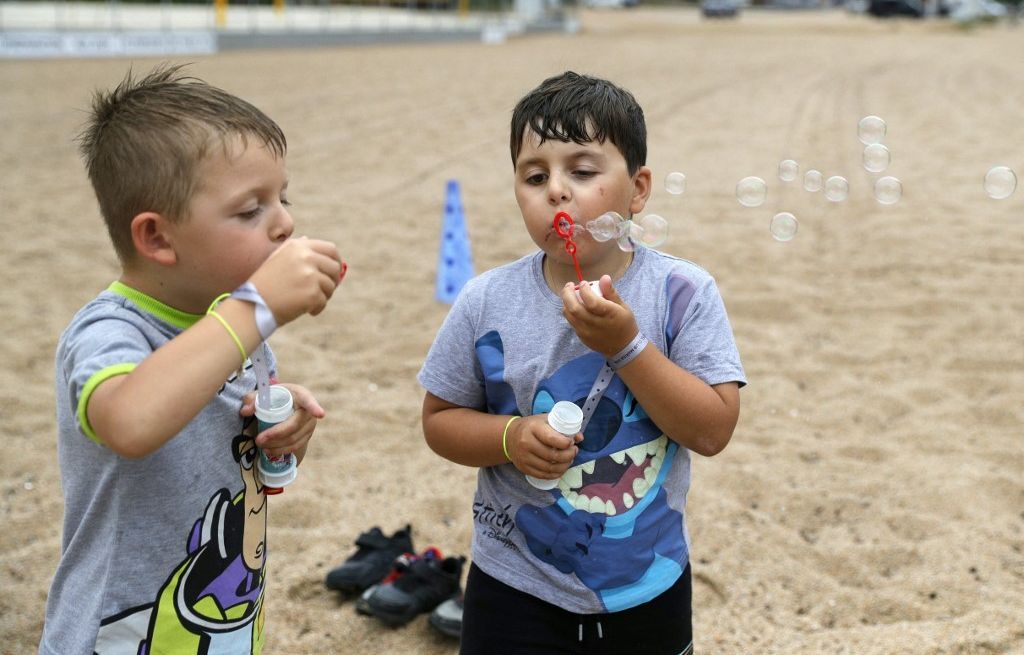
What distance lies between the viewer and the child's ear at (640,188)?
6.34 ft

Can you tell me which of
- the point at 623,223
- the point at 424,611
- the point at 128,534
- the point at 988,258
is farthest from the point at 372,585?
the point at 988,258

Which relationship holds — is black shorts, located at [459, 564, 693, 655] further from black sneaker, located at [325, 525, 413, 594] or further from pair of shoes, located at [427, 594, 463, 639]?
black sneaker, located at [325, 525, 413, 594]

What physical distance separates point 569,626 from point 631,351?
0.59 m

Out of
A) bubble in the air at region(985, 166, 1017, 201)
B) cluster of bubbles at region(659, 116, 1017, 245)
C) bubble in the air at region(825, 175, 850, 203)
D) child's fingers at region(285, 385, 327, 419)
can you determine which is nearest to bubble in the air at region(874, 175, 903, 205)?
cluster of bubbles at region(659, 116, 1017, 245)

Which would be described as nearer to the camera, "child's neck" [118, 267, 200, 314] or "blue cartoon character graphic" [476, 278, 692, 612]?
"child's neck" [118, 267, 200, 314]

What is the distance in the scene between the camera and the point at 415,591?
106 inches

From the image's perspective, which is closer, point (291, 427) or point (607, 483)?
point (291, 427)

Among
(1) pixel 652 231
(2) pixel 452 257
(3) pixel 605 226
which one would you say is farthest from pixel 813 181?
(2) pixel 452 257

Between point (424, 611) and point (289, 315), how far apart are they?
150 cm

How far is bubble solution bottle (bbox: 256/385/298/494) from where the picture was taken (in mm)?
1676

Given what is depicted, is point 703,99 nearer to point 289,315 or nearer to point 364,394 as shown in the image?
point 364,394

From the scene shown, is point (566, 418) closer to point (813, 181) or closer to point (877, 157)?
point (813, 181)

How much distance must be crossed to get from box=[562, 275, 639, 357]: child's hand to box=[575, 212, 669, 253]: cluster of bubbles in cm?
14

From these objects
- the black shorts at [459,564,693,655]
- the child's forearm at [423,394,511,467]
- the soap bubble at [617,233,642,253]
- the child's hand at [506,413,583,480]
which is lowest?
the black shorts at [459,564,693,655]
